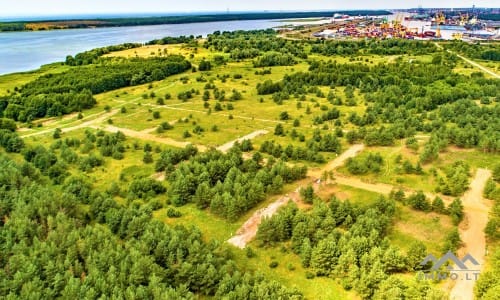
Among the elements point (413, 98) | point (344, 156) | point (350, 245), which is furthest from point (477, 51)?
point (350, 245)

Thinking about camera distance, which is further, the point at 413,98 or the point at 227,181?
the point at 413,98

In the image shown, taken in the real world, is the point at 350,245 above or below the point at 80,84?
below

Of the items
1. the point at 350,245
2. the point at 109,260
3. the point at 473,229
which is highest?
the point at 109,260

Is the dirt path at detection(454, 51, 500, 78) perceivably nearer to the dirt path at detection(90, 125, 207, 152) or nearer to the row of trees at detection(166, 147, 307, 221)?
the row of trees at detection(166, 147, 307, 221)

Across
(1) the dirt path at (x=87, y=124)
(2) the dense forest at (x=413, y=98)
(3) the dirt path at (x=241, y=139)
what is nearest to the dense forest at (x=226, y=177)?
(2) the dense forest at (x=413, y=98)

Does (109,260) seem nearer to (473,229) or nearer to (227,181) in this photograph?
(227,181)

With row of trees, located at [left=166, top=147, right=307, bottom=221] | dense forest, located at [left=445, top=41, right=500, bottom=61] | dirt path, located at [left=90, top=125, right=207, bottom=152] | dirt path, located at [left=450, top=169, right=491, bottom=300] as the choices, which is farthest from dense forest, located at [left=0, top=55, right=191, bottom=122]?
dense forest, located at [left=445, top=41, right=500, bottom=61]

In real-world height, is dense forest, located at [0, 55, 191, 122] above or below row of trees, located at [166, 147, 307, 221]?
above

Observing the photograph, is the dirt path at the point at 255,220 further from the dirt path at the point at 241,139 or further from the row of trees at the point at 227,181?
the dirt path at the point at 241,139

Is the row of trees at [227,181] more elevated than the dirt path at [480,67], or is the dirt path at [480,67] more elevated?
the dirt path at [480,67]
